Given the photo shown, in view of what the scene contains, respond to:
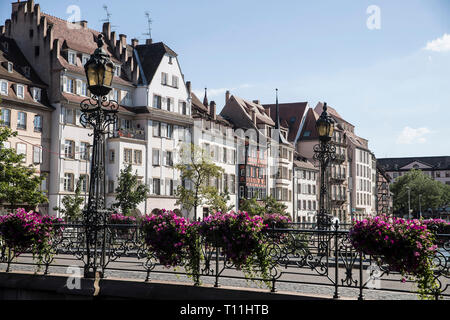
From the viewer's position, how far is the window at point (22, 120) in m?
46.5

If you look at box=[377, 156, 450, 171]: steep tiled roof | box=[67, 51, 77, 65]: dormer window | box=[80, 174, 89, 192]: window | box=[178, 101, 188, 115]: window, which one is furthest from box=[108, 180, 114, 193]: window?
box=[377, 156, 450, 171]: steep tiled roof

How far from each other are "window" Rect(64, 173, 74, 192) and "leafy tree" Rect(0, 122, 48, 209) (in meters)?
13.2

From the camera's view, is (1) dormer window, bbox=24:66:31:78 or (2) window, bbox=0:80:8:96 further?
(1) dormer window, bbox=24:66:31:78

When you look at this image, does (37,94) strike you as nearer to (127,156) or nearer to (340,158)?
(127,156)

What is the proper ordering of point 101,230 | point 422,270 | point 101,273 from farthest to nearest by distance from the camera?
1. point 101,230
2. point 101,273
3. point 422,270

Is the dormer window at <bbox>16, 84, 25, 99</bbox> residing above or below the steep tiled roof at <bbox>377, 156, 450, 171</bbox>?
below

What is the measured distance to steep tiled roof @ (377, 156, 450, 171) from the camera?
186125 mm

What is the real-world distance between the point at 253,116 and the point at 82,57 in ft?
96.3

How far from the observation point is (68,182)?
49.2m

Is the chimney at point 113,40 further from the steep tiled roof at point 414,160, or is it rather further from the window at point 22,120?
the steep tiled roof at point 414,160

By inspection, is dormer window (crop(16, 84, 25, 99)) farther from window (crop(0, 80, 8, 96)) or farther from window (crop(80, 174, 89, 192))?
window (crop(80, 174, 89, 192))
